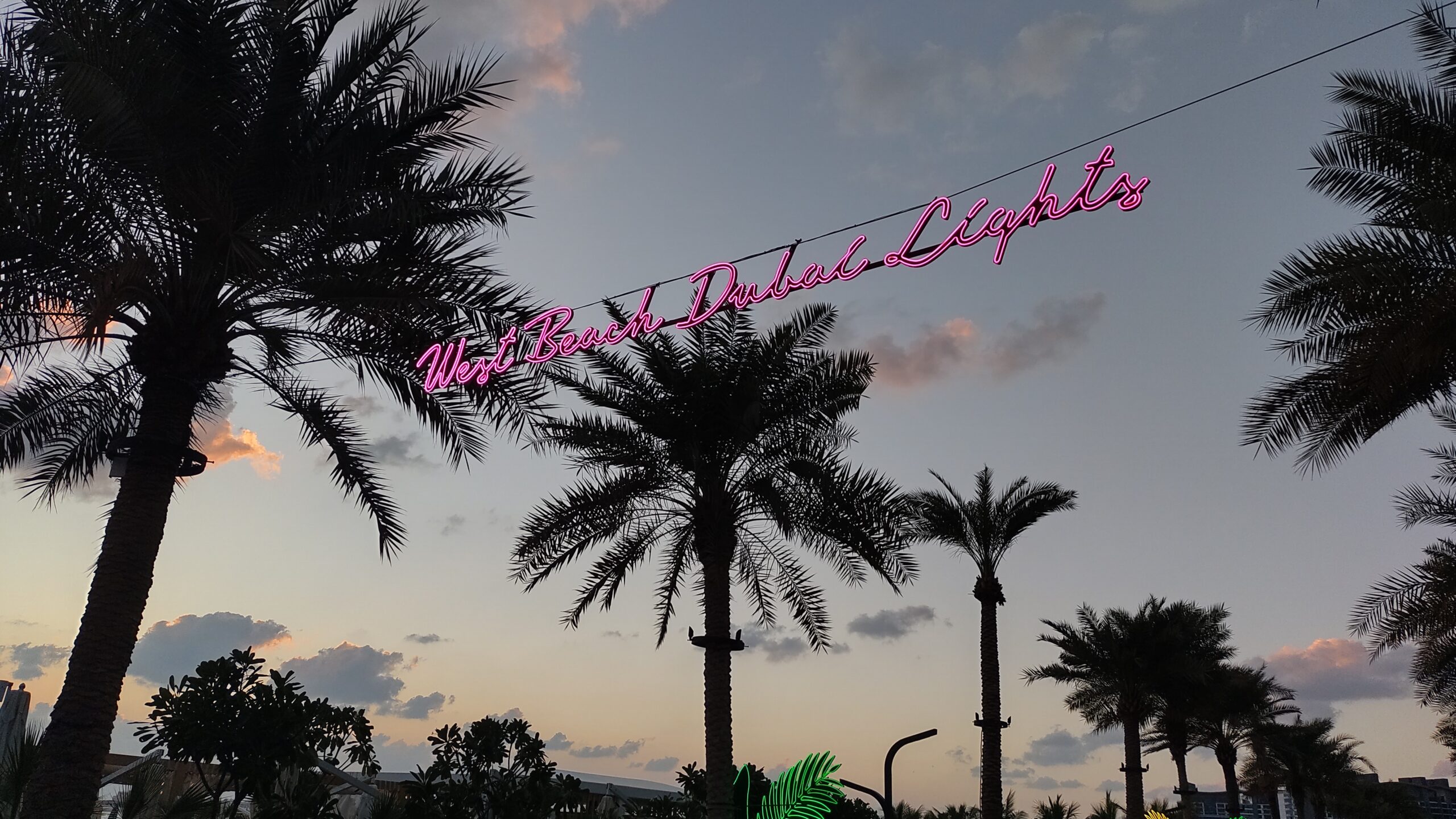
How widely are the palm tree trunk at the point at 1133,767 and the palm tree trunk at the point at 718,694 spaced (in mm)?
21261

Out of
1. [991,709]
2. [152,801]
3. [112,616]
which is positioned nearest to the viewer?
[112,616]

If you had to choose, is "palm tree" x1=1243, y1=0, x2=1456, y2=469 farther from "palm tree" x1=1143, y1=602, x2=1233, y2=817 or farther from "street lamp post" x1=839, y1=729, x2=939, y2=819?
"palm tree" x1=1143, y1=602, x2=1233, y2=817

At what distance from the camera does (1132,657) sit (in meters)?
33.6

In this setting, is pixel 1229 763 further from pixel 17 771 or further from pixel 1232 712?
pixel 17 771

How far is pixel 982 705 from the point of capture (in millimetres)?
24594

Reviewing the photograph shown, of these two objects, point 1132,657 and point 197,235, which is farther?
point 1132,657

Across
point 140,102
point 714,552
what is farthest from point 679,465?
point 140,102

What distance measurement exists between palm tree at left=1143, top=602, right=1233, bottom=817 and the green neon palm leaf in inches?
1095

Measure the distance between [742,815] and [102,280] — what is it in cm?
731

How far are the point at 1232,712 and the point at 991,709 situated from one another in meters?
20.1

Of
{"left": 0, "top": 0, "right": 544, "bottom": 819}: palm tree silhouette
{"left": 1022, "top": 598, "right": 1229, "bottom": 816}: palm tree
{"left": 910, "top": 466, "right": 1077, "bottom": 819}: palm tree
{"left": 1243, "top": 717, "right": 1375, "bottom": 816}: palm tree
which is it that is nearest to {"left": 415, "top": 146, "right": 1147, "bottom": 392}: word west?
{"left": 0, "top": 0, "right": 544, "bottom": 819}: palm tree silhouette

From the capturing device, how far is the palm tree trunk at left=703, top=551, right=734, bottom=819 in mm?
17344

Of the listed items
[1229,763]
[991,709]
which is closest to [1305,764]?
[1229,763]

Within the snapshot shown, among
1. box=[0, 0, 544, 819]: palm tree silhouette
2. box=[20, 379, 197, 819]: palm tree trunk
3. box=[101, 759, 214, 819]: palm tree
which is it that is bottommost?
box=[101, 759, 214, 819]: palm tree
